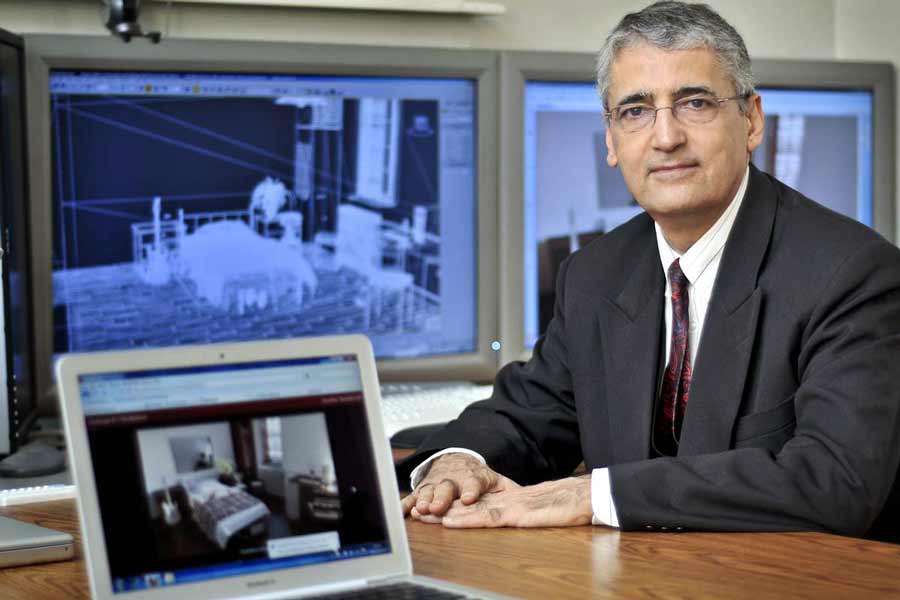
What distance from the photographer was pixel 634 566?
1071 mm

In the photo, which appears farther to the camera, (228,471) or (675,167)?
(675,167)

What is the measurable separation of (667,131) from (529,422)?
43cm

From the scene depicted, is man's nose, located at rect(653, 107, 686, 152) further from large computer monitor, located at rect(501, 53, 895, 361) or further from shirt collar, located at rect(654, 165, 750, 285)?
large computer monitor, located at rect(501, 53, 895, 361)

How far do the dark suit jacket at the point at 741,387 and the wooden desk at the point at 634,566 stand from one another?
6 centimetres

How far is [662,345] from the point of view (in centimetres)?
160

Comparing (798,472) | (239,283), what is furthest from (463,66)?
(798,472)

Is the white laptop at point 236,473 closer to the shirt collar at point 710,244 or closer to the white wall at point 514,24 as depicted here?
the shirt collar at point 710,244

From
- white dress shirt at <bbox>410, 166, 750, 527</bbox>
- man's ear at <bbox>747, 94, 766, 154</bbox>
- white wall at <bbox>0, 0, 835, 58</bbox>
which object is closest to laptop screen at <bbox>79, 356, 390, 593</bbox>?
white dress shirt at <bbox>410, 166, 750, 527</bbox>

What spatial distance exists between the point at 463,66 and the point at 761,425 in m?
0.95

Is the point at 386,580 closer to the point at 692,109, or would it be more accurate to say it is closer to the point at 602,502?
the point at 602,502

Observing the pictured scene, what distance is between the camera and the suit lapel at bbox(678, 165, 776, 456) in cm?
146

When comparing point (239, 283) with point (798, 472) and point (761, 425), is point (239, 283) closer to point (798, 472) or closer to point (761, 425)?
point (761, 425)

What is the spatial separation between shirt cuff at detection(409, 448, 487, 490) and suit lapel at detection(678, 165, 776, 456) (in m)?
0.25

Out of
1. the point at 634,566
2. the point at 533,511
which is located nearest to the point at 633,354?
the point at 533,511
